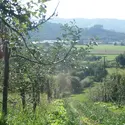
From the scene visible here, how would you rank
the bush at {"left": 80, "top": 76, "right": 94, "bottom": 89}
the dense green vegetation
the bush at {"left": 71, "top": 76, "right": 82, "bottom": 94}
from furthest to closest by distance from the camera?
the bush at {"left": 80, "top": 76, "right": 94, "bottom": 89} < the bush at {"left": 71, "top": 76, "right": 82, "bottom": 94} < the dense green vegetation

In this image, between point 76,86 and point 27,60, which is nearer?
point 27,60

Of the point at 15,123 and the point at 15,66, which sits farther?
the point at 15,66

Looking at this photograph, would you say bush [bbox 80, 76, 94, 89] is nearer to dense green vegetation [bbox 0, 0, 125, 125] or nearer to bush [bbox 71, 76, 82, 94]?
bush [bbox 71, 76, 82, 94]

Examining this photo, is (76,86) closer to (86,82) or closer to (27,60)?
(86,82)

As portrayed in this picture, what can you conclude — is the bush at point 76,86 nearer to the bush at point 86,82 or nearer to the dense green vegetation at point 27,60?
the bush at point 86,82

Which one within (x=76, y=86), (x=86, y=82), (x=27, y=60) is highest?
(x=27, y=60)

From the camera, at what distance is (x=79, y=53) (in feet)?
20.8

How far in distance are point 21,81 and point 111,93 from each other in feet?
168

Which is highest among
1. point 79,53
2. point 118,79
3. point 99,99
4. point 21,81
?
point 79,53

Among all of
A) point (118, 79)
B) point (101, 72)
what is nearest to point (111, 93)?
point (118, 79)

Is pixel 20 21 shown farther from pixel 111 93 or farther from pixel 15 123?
pixel 111 93

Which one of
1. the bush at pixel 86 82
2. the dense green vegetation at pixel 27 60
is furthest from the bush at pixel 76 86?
the dense green vegetation at pixel 27 60

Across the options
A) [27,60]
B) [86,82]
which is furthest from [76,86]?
[27,60]

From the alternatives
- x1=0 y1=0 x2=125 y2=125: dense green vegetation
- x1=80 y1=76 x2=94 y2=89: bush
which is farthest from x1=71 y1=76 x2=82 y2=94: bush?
x1=0 y1=0 x2=125 y2=125: dense green vegetation
